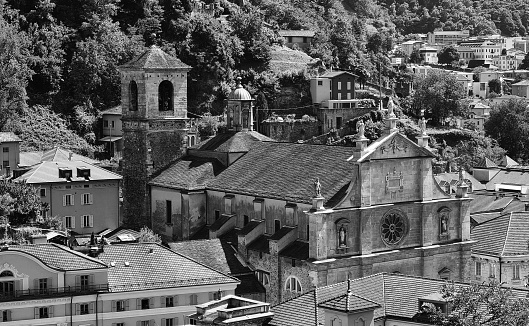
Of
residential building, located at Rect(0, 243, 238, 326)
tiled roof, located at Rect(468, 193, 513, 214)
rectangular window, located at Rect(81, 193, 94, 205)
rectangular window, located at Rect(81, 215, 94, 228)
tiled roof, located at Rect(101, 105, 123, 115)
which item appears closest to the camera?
residential building, located at Rect(0, 243, 238, 326)

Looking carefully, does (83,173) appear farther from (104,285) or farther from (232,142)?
(104,285)

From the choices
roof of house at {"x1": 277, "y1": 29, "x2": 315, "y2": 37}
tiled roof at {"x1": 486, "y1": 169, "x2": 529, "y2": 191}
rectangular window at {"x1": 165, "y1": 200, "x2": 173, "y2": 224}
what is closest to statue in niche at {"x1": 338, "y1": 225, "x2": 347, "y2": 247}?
rectangular window at {"x1": 165, "y1": 200, "x2": 173, "y2": 224}

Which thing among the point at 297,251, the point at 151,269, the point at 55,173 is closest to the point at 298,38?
the point at 55,173

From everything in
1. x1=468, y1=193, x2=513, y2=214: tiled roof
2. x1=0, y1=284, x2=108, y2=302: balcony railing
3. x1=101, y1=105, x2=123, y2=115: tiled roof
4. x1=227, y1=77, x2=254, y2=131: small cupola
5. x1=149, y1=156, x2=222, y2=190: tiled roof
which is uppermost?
x1=227, y1=77, x2=254, y2=131: small cupola

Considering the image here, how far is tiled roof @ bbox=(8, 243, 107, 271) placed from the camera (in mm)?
60375

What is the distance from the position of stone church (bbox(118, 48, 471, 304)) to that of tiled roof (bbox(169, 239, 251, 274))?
730mm

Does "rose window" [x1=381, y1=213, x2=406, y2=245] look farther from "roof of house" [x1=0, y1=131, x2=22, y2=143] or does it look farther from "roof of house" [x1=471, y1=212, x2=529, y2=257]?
"roof of house" [x1=0, y1=131, x2=22, y2=143]

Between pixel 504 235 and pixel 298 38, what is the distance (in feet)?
256

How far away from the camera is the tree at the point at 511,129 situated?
→ 531 ft

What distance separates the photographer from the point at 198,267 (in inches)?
2571

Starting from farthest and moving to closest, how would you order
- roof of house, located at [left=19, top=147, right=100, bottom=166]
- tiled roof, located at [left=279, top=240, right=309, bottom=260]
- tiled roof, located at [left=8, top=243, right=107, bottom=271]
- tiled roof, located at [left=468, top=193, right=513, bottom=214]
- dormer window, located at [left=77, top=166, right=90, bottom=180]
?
roof of house, located at [left=19, top=147, right=100, bottom=166], tiled roof, located at [left=468, top=193, right=513, bottom=214], dormer window, located at [left=77, top=166, right=90, bottom=180], tiled roof, located at [left=279, top=240, right=309, bottom=260], tiled roof, located at [left=8, top=243, right=107, bottom=271]

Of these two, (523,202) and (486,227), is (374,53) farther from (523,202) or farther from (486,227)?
(486,227)

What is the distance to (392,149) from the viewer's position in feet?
232

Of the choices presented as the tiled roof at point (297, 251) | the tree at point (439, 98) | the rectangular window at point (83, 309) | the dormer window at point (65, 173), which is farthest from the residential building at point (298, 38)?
the rectangular window at point (83, 309)
